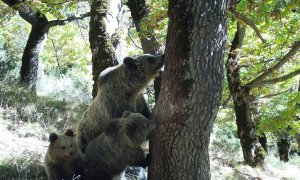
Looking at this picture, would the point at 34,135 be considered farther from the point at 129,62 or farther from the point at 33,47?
the point at 33,47

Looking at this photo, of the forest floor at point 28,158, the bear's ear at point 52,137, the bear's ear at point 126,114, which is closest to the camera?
the bear's ear at point 126,114

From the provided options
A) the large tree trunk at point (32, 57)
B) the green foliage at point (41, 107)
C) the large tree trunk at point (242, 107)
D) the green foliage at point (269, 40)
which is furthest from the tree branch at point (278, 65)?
the large tree trunk at point (32, 57)

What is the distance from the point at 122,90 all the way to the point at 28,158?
7.33 feet

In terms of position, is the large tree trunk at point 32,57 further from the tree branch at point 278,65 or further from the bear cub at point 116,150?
the bear cub at point 116,150

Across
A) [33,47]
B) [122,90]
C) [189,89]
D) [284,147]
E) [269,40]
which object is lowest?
[284,147]

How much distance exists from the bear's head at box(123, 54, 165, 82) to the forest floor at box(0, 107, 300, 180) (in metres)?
2.26

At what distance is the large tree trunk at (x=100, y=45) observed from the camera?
8.02m

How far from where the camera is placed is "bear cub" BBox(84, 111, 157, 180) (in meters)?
5.43

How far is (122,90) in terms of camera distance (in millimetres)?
5961

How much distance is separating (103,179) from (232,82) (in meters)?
7.21

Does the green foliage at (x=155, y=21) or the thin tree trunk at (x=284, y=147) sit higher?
the green foliage at (x=155, y=21)

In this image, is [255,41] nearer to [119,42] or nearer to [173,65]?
[119,42]

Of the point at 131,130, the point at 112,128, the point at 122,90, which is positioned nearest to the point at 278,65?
the point at 122,90

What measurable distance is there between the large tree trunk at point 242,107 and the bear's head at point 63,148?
6783 millimetres
